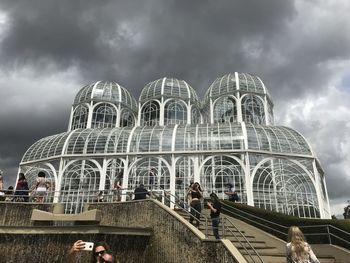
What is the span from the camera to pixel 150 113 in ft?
99.4

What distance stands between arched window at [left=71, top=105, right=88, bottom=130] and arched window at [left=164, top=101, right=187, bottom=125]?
8.00 metres

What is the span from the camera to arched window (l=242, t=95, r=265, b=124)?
2788 cm

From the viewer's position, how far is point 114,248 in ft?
32.1

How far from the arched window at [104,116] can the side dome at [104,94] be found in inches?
29.7

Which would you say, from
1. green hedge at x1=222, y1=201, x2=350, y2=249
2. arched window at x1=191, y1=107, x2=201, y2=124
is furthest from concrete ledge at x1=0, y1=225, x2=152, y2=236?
arched window at x1=191, y1=107, x2=201, y2=124

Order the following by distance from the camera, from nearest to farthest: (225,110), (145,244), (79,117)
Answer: (145,244) → (225,110) → (79,117)

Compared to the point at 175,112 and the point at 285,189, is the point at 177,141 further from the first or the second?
the point at 175,112

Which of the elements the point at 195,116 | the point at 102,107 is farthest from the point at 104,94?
the point at 195,116

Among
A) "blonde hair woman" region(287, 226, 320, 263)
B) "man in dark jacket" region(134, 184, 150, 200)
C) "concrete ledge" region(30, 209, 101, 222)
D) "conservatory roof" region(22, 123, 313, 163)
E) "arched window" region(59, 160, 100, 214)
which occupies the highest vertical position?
"conservatory roof" region(22, 123, 313, 163)

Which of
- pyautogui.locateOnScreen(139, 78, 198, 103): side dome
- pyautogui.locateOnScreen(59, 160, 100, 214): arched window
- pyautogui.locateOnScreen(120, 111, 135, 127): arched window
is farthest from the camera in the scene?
pyautogui.locateOnScreen(120, 111, 135, 127): arched window

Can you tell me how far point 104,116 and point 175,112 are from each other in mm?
7148

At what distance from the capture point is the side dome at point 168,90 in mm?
30422

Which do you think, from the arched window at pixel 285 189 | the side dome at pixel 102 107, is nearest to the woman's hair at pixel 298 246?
the arched window at pixel 285 189

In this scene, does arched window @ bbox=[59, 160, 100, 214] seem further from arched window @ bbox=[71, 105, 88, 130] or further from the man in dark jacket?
arched window @ bbox=[71, 105, 88, 130]
